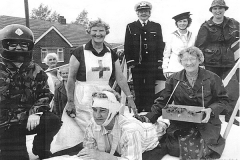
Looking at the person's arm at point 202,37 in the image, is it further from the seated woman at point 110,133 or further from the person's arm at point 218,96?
the seated woman at point 110,133

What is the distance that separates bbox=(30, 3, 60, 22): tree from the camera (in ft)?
10.5

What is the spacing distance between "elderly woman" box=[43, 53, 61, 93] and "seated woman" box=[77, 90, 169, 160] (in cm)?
84

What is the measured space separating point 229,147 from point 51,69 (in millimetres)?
2124

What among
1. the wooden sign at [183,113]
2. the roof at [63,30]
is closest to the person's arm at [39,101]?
the roof at [63,30]

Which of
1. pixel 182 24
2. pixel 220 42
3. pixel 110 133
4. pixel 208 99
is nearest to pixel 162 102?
pixel 208 99

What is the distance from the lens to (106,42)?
128 inches

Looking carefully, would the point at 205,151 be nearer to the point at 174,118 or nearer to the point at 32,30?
the point at 174,118

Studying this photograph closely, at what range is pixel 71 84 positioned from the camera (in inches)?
125

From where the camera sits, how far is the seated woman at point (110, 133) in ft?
8.36

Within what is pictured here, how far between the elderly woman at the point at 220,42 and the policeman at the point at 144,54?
49 centimetres

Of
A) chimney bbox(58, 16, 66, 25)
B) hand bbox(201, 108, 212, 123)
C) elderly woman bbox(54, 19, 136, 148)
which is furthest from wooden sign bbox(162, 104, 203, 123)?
chimney bbox(58, 16, 66, 25)

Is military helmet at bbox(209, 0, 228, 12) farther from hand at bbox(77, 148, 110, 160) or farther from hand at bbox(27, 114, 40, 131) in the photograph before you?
hand at bbox(27, 114, 40, 131)

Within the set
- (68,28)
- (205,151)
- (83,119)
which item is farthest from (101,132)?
(68,28)

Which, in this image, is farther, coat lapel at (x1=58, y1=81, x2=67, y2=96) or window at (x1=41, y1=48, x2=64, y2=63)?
coat lapel at (x1=58, y1=81, x2=67, y2=96)
